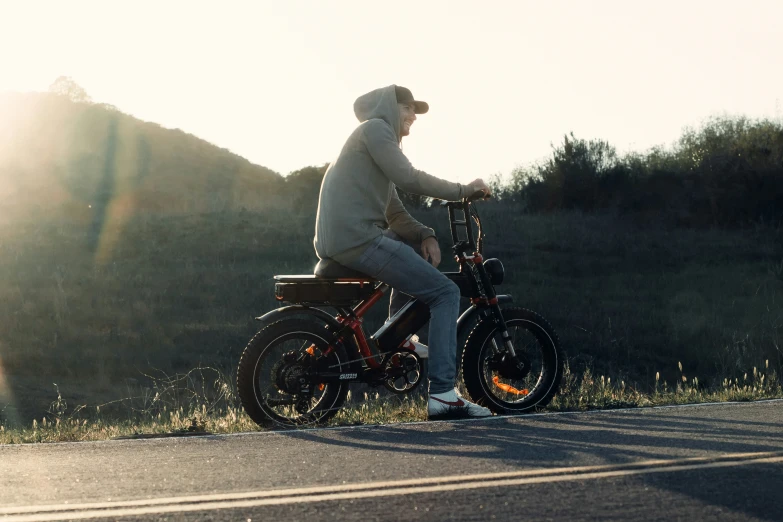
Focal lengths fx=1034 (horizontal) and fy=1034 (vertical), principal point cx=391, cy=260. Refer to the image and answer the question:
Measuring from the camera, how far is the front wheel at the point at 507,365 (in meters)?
7.22

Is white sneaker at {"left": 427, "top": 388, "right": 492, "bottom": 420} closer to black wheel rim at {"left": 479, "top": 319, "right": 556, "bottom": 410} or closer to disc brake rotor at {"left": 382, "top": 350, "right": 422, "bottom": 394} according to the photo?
disc brake rotor at {"left": 382, "top": 350, "right": 422, "bottom": 394}

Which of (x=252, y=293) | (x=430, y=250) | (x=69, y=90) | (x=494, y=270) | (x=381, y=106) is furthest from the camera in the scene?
(x=69, y=90)

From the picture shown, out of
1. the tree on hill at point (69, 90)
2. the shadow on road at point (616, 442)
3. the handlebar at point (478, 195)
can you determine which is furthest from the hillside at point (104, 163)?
the shadow on road at point (616, 442)

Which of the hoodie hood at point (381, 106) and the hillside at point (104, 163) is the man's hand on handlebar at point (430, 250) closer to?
the hoodie hood at point (381, 106)

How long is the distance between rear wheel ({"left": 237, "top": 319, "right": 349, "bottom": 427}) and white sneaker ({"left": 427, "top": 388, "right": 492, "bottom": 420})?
0.60 meters

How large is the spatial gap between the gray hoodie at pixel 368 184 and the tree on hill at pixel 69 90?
7789 centimetres

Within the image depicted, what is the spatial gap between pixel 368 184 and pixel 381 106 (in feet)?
1.84

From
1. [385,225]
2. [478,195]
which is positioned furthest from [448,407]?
[478,195]

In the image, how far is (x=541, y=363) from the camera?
756 cm

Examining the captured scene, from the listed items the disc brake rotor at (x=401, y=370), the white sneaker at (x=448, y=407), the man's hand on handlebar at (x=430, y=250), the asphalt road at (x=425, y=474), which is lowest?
the asphalt road at (x=425, y=474)

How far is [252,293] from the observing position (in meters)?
36.8

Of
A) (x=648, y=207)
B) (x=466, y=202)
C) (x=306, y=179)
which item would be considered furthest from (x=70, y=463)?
(x=306, y=179)

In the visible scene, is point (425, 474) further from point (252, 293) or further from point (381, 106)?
point (252, 293)

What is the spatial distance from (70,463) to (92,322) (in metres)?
29.8
